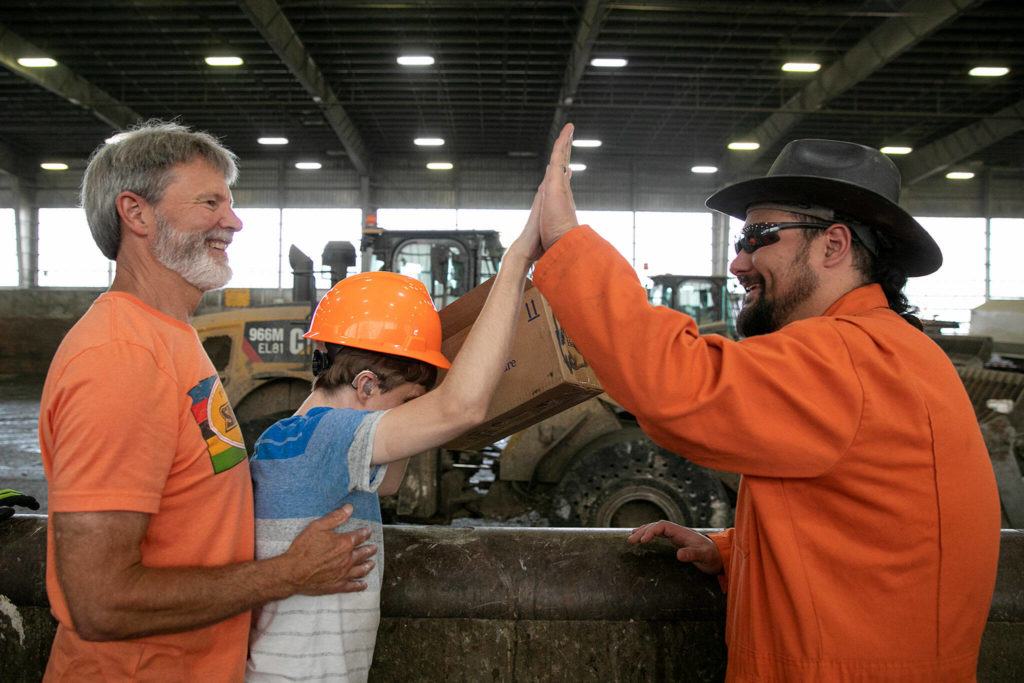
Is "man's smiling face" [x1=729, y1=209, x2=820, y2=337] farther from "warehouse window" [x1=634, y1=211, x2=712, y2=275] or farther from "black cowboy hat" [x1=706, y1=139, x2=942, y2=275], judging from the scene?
"warehouse window" [x1=634, y1=211, x2=712, y2=275]

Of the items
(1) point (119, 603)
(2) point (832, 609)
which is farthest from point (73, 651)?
(2) point (832, 609)

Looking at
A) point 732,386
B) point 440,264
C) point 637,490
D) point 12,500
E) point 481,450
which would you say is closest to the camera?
point 732,386

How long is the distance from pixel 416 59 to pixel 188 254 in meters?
15.3

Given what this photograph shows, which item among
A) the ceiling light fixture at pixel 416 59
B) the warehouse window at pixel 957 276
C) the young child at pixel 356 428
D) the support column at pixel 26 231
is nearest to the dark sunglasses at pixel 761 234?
the young child at pixel 356 428

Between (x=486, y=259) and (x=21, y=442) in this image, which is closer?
(x=486, y=259)

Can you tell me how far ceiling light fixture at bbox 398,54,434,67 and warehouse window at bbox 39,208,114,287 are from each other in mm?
13077

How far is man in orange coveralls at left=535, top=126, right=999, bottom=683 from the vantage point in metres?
1.23

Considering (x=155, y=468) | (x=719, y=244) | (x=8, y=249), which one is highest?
(x=719, y=244)

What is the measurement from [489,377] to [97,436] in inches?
27.7

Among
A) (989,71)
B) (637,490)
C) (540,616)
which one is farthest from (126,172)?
(989,71)

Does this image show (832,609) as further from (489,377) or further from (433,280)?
(433,280)

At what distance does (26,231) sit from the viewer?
76.0ft

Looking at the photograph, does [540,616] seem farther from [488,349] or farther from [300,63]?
[300,63]

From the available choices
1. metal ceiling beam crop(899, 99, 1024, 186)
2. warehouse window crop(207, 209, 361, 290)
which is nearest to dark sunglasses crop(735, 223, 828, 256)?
metal ceiling beam crop(899, 99, 1024, 186)
